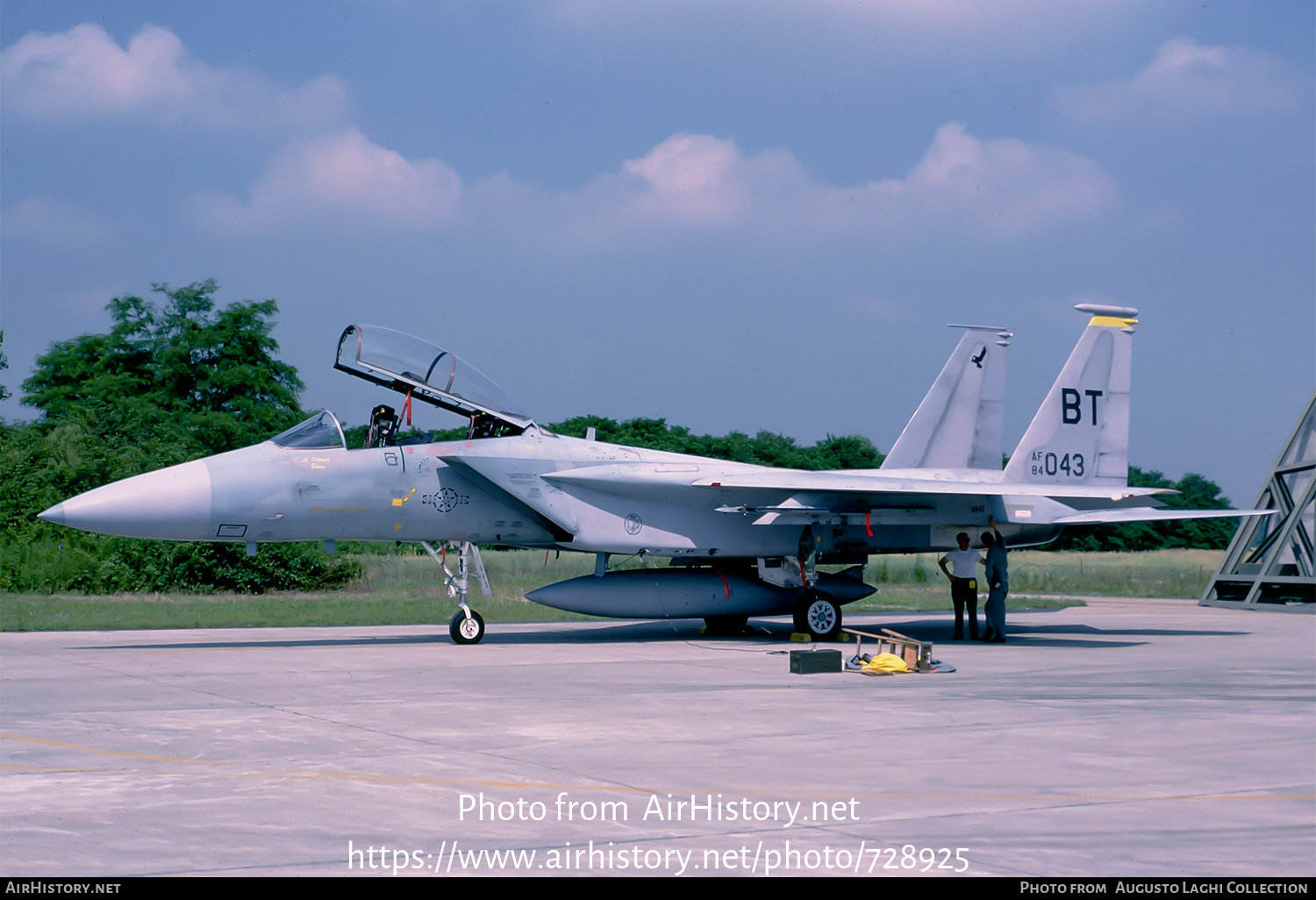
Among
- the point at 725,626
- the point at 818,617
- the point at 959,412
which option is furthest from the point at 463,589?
the point at 959,412

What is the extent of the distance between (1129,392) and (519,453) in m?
9.61

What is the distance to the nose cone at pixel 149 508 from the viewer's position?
12.0 metres

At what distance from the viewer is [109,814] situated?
17.1ft

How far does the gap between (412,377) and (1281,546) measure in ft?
53.1

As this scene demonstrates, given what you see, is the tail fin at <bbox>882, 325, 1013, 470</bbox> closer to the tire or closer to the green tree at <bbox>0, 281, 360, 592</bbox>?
the tire

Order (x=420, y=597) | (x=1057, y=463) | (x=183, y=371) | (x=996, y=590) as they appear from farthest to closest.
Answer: (x=183, y=371), (x=420, y=597), (x=1057, y=463), (x=996, y=590)

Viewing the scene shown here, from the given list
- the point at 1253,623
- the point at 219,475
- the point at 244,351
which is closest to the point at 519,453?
the point at 219,475

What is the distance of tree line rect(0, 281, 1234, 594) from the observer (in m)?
24.3

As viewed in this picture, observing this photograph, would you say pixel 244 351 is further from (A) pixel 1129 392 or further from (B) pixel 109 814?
(B) pixel 109 814

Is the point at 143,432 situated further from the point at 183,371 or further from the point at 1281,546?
the point at 1281,546

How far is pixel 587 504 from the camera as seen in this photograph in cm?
1469

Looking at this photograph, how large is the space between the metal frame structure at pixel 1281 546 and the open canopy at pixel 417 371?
15.0 meters

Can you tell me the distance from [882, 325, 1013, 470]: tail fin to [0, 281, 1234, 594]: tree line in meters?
3.74

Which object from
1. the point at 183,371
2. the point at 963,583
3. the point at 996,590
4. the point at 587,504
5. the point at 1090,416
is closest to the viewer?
the point at 587,504
